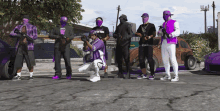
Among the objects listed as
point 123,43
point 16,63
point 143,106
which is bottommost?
point 143,106

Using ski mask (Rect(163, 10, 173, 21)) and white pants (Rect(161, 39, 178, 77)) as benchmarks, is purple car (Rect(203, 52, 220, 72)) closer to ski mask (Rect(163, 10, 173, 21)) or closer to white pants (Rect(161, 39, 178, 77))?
white pants (Rect(161, 39, 178, 77))

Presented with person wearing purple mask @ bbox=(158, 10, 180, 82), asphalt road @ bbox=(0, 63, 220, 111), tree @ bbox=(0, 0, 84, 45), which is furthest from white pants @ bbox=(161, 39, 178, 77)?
tree @ bbox=(0, 0, 84, 45)

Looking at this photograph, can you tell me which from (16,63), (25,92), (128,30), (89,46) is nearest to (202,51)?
(128,30)

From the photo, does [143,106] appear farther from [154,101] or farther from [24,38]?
[24,38]

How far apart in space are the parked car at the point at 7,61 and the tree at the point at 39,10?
8963 millimetres

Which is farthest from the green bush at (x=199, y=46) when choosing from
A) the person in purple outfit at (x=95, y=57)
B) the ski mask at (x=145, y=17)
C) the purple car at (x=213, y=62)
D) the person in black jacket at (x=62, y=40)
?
the person in black jacket at (x=62, y=40)

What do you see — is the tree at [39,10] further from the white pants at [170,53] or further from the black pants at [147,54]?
the white pants at [170,53]

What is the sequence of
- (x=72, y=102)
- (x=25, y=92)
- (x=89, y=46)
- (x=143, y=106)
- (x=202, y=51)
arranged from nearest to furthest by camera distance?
1. (x=143, y=106)
2. (x=72, y=102)
3. (x=25, y=92)
4. (x=89, y=46)
5. (x=202, y=51)

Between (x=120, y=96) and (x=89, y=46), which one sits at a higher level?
(x=89, y=46)

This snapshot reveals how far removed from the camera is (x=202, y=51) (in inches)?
586

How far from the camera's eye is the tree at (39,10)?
54.9 ft

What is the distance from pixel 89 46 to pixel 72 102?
2.77 metres

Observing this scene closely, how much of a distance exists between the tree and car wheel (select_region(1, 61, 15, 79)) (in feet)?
29.5

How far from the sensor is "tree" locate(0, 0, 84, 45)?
16719mm
